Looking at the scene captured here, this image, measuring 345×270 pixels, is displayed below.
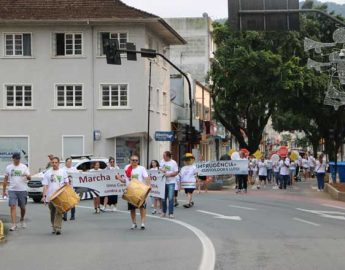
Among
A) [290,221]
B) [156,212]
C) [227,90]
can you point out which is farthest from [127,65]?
[290,221]

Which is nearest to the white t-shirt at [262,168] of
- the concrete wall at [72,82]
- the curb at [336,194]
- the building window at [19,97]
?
the curb at [336,194]

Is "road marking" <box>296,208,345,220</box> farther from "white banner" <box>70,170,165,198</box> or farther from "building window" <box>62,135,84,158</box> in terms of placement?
"building window" <box>62,135,84,158</box>

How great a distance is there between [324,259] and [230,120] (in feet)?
130

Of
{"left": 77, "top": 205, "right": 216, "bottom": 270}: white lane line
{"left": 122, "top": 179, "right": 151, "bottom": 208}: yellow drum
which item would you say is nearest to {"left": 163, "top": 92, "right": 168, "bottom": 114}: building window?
{"left": 77, "top": 205, "right": 216, "bottom": 270}: white lane line

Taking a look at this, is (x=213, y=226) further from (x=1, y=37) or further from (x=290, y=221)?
(x=1, y=37)

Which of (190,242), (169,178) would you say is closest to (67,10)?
(169,178)

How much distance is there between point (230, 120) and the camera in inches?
1973

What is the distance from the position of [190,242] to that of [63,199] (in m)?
3.25

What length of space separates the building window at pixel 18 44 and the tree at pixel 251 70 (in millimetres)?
12029

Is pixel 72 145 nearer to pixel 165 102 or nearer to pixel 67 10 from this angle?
pixel 67 10

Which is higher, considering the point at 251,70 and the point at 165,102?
the point at 251,70

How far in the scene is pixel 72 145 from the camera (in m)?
Result: 40.1

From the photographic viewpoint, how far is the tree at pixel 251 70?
39594mm

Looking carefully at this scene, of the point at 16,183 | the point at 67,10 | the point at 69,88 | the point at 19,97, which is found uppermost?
the point at 67,10
